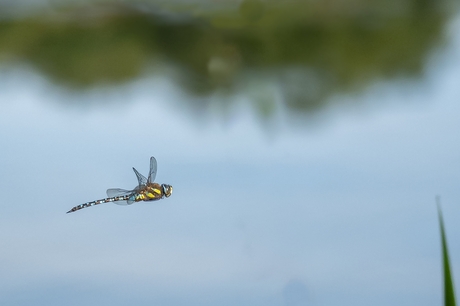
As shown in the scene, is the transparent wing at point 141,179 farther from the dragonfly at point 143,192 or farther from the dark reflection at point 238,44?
the dark reflection at point 238,44

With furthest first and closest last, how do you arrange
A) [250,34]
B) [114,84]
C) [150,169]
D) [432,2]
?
[432,2] < [250,34] < [114,84] < [150,169]

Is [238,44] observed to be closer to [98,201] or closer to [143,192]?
[98,201]

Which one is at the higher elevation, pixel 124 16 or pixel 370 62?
pixel 124 16

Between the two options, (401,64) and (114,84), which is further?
(401,64)

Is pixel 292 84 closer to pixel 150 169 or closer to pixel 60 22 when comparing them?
pixel 60 22

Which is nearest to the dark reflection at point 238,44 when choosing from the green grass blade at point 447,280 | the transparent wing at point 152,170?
the transparent wing at point 152,170

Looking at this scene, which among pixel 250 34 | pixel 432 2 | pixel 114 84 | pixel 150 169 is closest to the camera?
pixel 150 169

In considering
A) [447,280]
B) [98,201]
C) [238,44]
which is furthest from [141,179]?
[238,44]

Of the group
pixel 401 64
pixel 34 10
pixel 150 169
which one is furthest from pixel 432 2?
pixel 150 169
